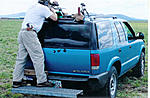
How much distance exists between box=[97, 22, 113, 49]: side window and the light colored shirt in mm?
1017

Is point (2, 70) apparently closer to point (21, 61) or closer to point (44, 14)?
point (21, 61)

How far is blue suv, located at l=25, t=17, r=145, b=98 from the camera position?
5.05 m

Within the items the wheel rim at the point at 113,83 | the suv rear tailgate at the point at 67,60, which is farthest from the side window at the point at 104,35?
the wheel rim at the point at 113,83

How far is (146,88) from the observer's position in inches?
276

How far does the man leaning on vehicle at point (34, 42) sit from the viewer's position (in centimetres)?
527

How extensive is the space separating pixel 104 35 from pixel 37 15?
1.38 metres

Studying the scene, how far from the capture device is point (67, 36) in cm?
528

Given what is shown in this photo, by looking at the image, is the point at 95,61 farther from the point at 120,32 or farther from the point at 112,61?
the point at 120,32

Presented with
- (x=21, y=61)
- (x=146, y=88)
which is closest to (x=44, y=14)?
(x=21, y=61)

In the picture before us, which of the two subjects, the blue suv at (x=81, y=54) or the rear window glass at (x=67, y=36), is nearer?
the blue suv at (x=81, y=54)

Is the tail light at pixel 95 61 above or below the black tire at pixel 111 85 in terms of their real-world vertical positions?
above

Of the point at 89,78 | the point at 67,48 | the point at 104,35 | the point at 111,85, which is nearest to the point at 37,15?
the point at 67,48

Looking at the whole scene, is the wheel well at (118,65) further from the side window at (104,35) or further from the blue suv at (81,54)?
the side window at (104,35)

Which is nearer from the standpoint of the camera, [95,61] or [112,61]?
[95,61]
